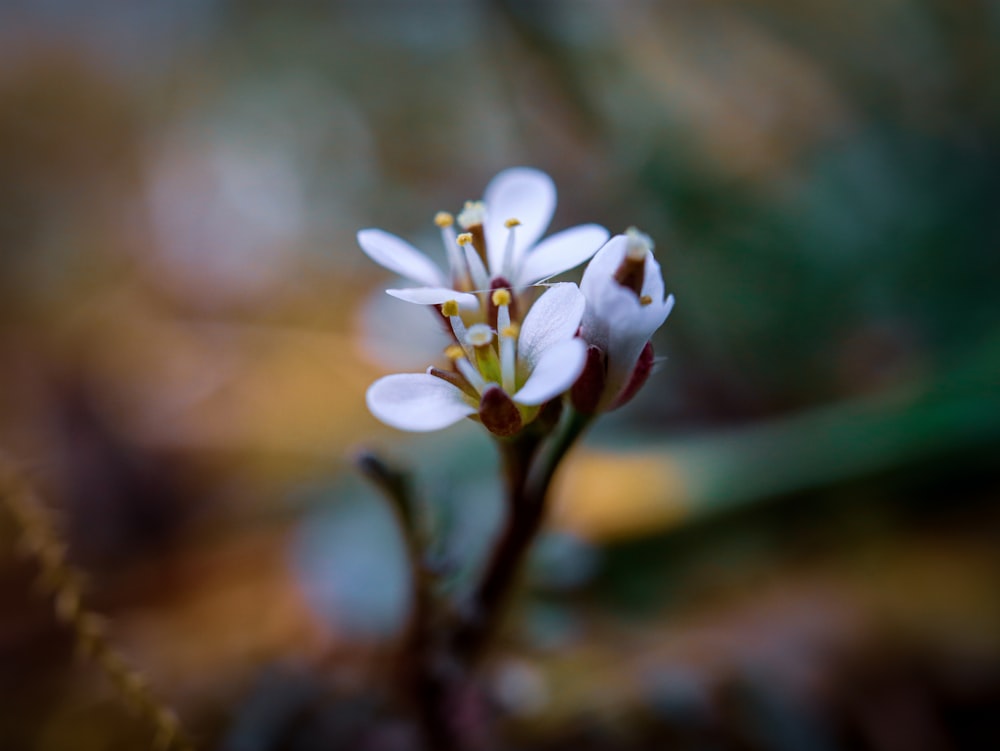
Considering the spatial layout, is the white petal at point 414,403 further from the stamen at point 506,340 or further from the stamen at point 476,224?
the stamen at point 476,224

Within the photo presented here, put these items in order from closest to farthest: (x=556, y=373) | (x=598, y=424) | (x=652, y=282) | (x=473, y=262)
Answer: (x=556, y=373) < (x=652, y=282) < (x=473, y=262) < (x=598, y=424)

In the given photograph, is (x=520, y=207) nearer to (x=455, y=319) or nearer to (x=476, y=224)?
(x=476, y=224)

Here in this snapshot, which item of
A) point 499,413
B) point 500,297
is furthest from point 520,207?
point 499,413

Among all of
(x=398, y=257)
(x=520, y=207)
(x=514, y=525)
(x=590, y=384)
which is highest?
(x=520, y=207)

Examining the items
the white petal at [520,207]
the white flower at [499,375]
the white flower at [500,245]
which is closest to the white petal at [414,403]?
the white flower at [499,375]

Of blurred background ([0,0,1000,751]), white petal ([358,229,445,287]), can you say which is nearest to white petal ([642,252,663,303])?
white petal ([358,229,445,287])

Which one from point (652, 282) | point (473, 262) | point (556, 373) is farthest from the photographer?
point (473, 262)

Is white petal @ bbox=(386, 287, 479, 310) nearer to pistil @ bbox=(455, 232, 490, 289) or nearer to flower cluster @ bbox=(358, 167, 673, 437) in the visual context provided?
flower cluster @ bbox=(358, 167, 673, 437)
